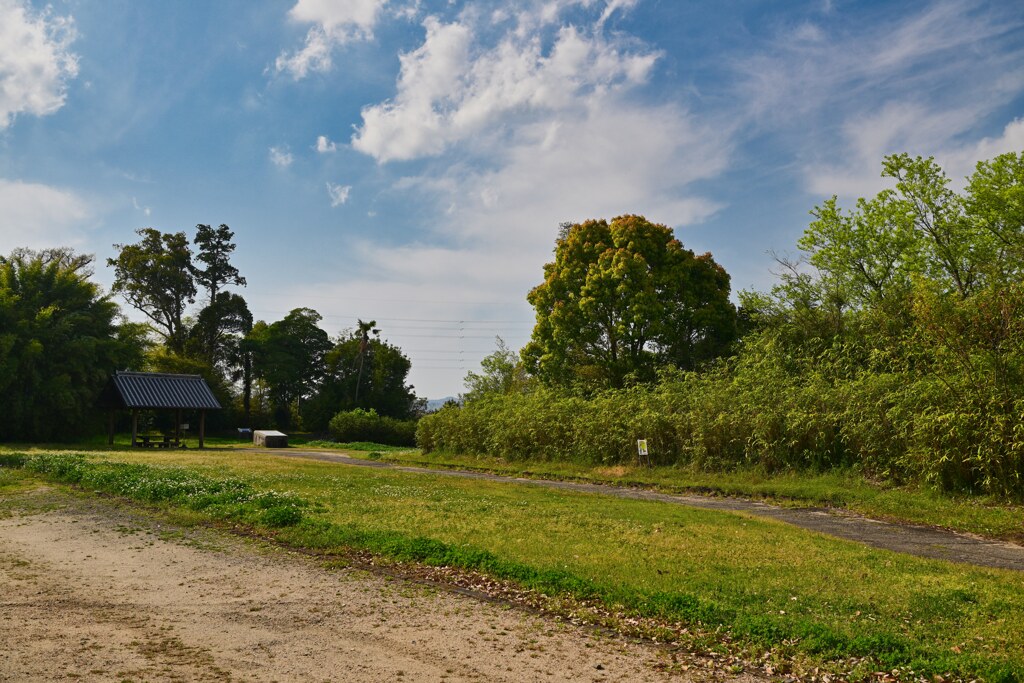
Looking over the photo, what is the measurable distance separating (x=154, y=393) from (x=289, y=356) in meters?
23.6

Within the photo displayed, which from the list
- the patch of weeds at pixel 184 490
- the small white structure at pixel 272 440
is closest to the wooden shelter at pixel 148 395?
the small white structure at pixel 272 440

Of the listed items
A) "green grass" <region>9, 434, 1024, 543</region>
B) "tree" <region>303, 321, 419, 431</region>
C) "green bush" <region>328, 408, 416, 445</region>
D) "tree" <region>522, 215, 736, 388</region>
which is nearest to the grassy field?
"green grass" <region>9, 434, 1024, 543</region>

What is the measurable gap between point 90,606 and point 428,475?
48.9 feet

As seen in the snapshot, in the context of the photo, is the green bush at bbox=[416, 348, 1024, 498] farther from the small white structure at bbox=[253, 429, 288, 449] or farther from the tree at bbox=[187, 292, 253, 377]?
the tree at bbox=[187, 292, 253, 377]

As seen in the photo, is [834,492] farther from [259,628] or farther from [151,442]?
[151,442]

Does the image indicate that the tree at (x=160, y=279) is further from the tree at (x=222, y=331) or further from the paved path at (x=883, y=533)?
the paved path at (x=883, y=533)

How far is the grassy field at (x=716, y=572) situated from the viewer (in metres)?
5.36

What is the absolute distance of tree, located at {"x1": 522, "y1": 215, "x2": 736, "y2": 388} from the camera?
2894 centimetres

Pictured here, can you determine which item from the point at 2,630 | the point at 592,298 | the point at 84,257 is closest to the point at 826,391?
the point at 592,298

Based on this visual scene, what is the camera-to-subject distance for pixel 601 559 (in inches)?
320

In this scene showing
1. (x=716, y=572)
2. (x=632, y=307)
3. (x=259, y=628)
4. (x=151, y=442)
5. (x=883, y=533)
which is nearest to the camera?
(x=259, y=628)

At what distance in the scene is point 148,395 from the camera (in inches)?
1358

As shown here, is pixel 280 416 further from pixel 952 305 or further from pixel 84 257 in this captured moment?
pixel 952 305

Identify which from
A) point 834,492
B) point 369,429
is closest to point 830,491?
point 834,492
